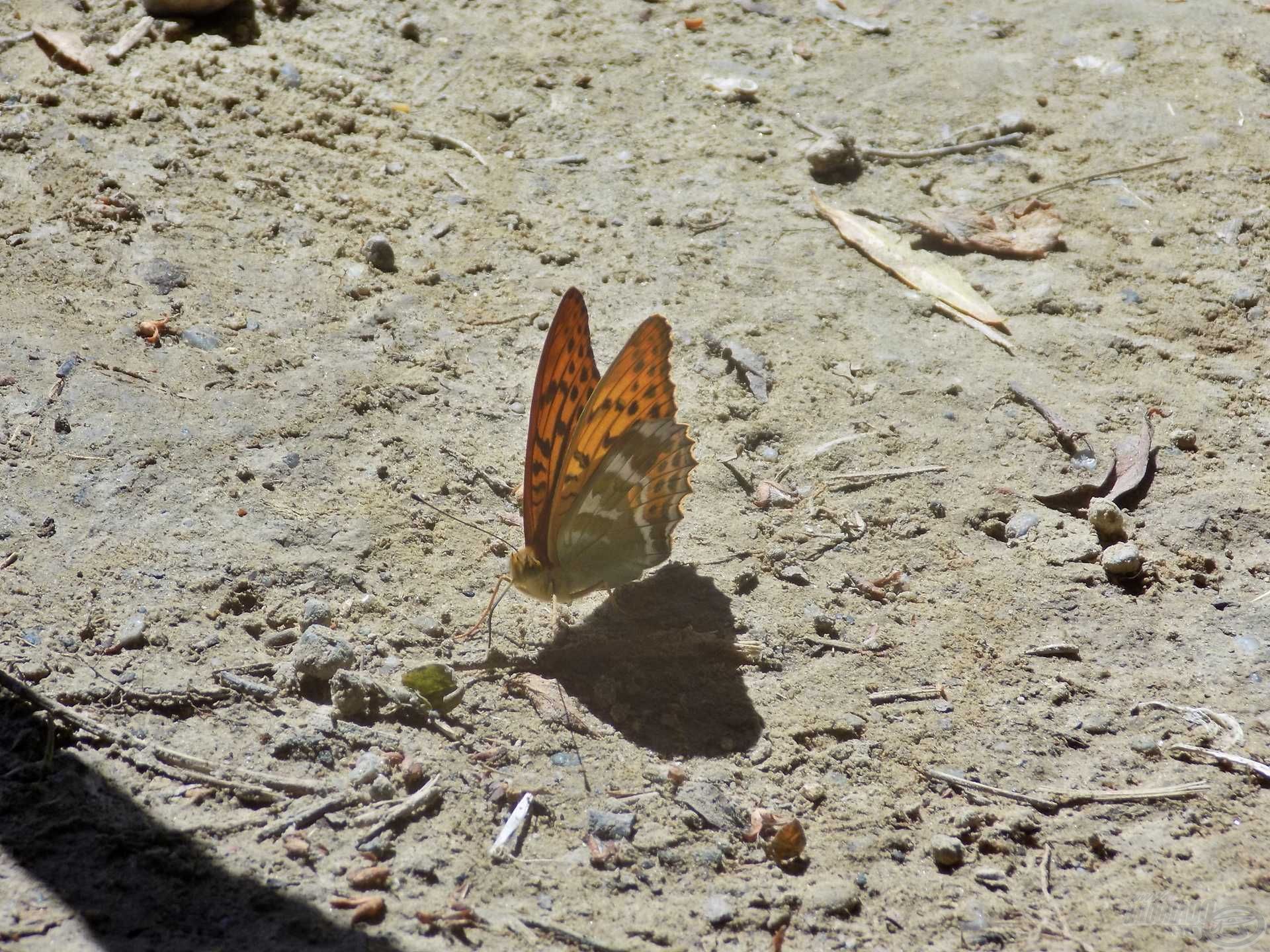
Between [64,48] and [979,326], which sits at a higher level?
[64,48]

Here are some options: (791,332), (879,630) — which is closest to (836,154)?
(791,332)

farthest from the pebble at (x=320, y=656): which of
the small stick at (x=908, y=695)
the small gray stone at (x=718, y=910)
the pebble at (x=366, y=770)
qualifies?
the small stick at (x=908, y=695)

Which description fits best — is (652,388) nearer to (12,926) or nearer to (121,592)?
(121,592)

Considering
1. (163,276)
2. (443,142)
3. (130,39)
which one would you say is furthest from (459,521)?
(130,39)

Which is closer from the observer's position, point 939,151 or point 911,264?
point 911,264

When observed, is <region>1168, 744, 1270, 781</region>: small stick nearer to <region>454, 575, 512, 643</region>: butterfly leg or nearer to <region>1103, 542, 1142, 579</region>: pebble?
<region>1103, 542, 1142, 579</region>: pebble

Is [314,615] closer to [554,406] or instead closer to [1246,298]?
[554,406]
